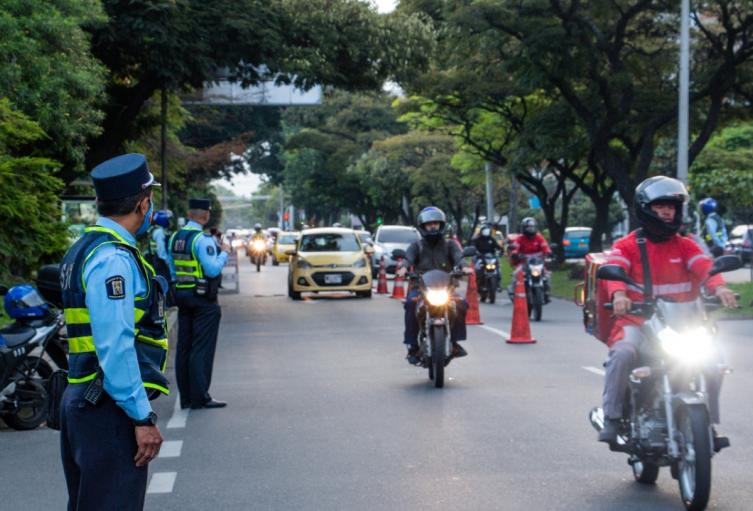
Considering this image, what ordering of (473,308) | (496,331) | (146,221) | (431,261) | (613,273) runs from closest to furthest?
(146,221) < (613,273) < (431,261) < (496,331) < (473,308)

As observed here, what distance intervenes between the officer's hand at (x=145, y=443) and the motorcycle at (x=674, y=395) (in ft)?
10.0

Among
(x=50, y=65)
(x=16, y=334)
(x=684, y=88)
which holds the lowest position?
(x=16, y=334)

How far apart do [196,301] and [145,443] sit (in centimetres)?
642

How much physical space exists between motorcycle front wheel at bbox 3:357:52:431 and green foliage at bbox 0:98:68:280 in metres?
4.76

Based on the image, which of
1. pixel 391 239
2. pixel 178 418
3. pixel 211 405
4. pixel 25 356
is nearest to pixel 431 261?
pixel 211 405

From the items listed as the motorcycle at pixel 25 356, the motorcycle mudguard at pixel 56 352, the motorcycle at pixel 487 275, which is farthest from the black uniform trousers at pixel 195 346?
the motorcycle at pixel 487 275

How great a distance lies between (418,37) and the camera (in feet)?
81.8

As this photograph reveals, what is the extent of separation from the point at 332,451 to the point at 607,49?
2103cm

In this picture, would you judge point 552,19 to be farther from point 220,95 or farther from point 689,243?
point 689,243

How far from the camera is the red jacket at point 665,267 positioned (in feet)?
24.0

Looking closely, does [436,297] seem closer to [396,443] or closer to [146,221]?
[396,443]

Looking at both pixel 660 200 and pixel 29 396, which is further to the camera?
pixel 29 396

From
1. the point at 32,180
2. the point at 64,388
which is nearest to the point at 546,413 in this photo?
the point at 64,388

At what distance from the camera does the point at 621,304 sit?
6941 millimetres
